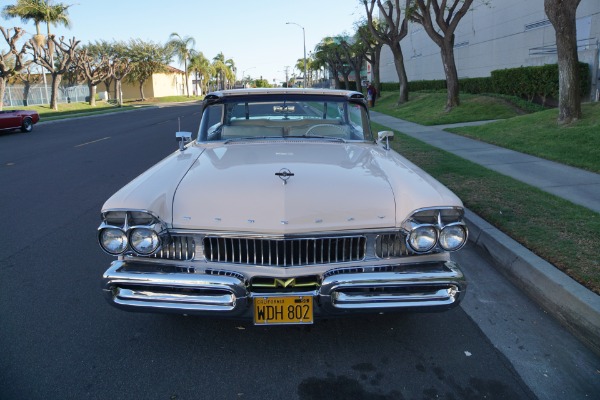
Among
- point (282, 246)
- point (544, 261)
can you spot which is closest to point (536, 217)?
point (544, 261)

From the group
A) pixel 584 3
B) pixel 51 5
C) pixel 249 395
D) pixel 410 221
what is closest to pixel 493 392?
pixel 410 221

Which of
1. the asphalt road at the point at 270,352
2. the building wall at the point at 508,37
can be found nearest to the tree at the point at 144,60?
the building wall at the point at 508,37

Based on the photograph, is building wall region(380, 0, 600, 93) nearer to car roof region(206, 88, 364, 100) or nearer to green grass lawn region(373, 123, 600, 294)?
green grass lawn region(373, 123, 600, 294)

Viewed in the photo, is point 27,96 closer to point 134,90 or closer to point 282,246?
point 134,90

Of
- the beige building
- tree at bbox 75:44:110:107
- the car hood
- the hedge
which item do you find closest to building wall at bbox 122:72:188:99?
the beige building

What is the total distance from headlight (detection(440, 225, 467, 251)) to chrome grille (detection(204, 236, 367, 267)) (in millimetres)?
483

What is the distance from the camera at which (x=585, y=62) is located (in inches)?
664

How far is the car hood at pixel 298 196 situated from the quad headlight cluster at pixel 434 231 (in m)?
0.06

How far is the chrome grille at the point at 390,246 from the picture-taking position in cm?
304

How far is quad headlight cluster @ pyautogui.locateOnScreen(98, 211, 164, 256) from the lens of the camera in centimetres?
293

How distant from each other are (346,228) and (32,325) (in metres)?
2.45

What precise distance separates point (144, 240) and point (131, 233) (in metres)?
0.09

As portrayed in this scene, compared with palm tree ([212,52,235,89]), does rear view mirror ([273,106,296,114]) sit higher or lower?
lower

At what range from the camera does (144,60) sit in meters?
64.6
